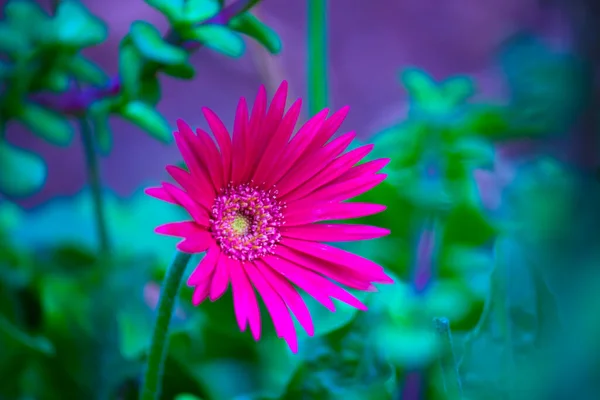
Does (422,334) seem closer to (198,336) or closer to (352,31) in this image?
(198,336)

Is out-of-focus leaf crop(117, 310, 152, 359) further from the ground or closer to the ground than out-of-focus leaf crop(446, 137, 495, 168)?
closer to the ground

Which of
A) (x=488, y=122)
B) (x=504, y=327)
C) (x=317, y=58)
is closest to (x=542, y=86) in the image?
(x=488, y=122)

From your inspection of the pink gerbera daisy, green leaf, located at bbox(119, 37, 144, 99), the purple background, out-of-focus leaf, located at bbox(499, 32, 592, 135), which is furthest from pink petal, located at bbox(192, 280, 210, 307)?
the purple background

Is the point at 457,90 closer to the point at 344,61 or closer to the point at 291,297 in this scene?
the point at 291,297

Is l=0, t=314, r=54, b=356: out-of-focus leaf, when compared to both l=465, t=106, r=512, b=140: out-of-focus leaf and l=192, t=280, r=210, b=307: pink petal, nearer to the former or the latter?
l=192, t=280, r=210, b=307: pink petal

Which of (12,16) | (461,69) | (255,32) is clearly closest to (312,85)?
(255,32)
